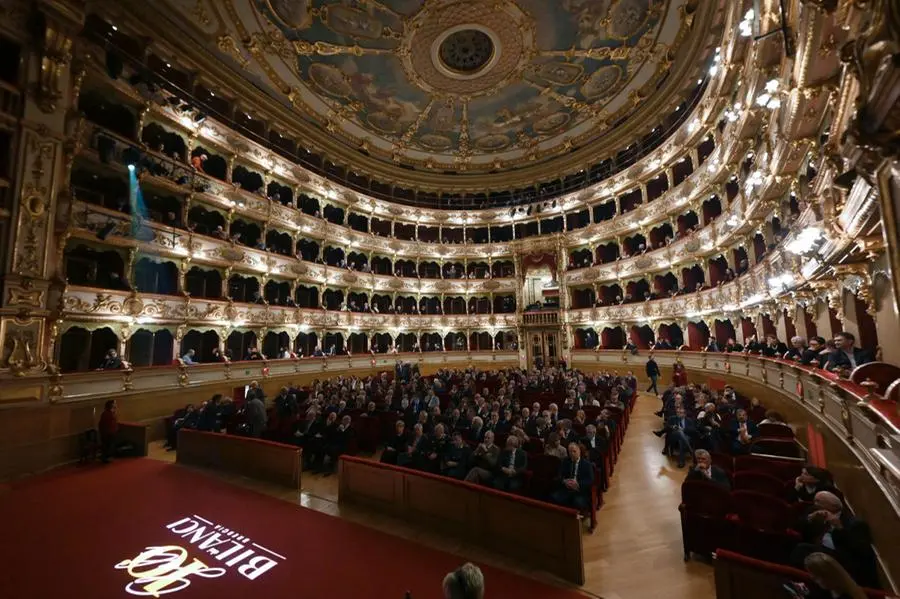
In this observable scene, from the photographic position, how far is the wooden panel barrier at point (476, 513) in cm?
406

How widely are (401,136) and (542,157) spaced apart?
370 inches

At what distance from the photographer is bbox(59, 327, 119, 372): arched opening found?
11.4 m

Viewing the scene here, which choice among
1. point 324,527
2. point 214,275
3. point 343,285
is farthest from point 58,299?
point 343,285

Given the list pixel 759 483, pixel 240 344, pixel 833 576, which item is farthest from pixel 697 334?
pixel 240 344

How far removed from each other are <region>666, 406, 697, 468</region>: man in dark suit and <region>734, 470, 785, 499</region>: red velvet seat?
246 cm

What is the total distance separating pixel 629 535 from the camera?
16.1ft

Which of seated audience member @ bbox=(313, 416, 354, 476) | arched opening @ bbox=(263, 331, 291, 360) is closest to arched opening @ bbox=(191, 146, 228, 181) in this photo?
arched opening @ bbox=(263, 331, 291, 360)

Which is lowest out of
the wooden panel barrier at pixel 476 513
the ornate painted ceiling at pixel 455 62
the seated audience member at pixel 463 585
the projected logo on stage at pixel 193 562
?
the projected logo on stage at pixel 193 562

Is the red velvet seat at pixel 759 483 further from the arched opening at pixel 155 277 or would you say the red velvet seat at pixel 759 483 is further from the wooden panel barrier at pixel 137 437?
the arched opening at pixel 155 277

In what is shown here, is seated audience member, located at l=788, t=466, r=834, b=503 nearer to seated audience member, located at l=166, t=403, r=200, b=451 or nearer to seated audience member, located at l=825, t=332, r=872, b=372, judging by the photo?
seated audience member, located at l=825, t=332, r=872, b=372

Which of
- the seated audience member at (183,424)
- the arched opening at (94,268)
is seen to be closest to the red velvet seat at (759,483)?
the seated audience member at (183,424)

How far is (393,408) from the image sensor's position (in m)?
10.7

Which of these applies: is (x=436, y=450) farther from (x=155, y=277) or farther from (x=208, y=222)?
(x=208, y=222)

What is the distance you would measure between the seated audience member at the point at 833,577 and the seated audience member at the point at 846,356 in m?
4.69
